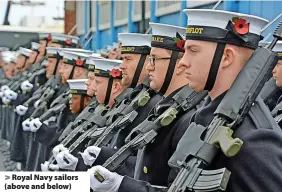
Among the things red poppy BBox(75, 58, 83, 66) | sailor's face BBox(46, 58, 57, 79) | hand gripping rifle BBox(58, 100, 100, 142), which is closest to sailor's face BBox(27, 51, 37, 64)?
sailor's face BBox(46, 58, 57, 79)

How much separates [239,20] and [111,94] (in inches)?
120

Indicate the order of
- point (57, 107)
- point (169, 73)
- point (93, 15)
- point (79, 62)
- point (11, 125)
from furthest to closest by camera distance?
point (93, 15) < point (11, 125) < point (79, 62) < point (57, 107) < point (169, 73)

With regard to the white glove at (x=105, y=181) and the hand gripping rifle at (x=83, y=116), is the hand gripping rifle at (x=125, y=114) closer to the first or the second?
the hand gripping rifle at (x=83, y=116)

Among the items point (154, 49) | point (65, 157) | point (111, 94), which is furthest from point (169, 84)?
point (111, 94)

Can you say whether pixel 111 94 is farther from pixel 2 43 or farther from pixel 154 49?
pixel 2 43

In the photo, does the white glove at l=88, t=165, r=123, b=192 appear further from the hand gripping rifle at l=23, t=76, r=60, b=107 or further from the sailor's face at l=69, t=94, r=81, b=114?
the hand gripping rifle at l=23, t=76, r=60, b=107

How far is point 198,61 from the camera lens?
9.25 ft

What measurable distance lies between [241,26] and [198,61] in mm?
214

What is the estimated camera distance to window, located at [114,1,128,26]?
16.7 meters

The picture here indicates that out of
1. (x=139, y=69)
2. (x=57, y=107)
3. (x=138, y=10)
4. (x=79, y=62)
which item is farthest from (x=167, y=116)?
(x=138, y=10)

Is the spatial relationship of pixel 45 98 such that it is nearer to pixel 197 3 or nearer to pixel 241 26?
pixel 197 3

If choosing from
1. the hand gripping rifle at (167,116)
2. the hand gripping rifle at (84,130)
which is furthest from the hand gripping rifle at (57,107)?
the hand gripping rifle at (167,116)

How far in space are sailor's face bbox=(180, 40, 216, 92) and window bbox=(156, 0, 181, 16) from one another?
9.25 meters

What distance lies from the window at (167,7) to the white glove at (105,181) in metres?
8.96
